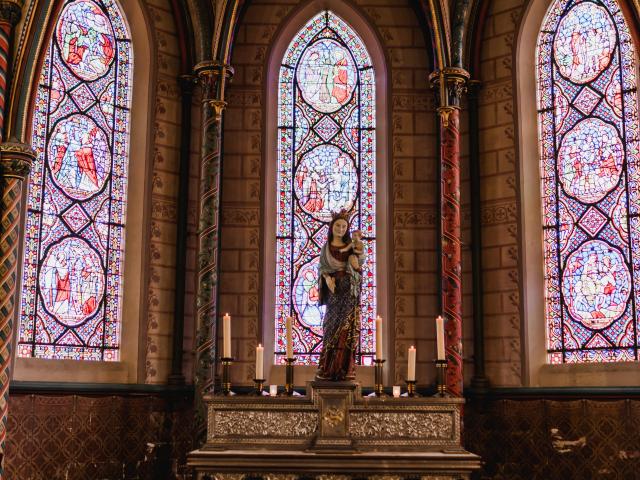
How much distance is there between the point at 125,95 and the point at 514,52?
6.55 m

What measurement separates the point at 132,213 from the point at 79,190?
93cm

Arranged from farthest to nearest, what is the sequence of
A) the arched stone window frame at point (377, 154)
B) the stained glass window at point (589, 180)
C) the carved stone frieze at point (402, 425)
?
the arched stone window frame at point (377, 154) → the stained glass window at point (589, 180) → the carved stone frieze at point (402, 425)

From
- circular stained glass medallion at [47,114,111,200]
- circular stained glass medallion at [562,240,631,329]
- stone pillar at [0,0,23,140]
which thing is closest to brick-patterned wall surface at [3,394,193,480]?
circular stained glass medallion at [47,114,111,200]

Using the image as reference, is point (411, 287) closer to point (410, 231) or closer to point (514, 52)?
point (410, 231)

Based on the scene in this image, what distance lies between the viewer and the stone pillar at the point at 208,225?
554 inches

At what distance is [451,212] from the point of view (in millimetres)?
14609

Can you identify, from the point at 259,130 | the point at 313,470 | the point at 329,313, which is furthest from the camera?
the point at 259,130

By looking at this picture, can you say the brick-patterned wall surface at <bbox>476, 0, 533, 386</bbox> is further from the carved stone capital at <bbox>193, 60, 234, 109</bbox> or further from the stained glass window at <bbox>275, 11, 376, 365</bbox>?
the carved stone capital at <bbox>193, 60, 234, 109</bbox>

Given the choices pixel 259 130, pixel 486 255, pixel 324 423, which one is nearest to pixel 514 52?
pixel 486 255

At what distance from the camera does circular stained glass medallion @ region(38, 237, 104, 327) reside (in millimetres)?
14172

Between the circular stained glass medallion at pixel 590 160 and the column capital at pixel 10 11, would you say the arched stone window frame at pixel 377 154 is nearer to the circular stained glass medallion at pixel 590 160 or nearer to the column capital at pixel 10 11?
the circular stained glass medallion at pixel 590 160

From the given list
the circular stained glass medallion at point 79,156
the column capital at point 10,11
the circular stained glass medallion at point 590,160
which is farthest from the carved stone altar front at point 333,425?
the column capital at point 10,11

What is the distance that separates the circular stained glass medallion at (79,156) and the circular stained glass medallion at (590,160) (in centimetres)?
745

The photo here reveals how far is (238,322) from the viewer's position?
1517 cm
